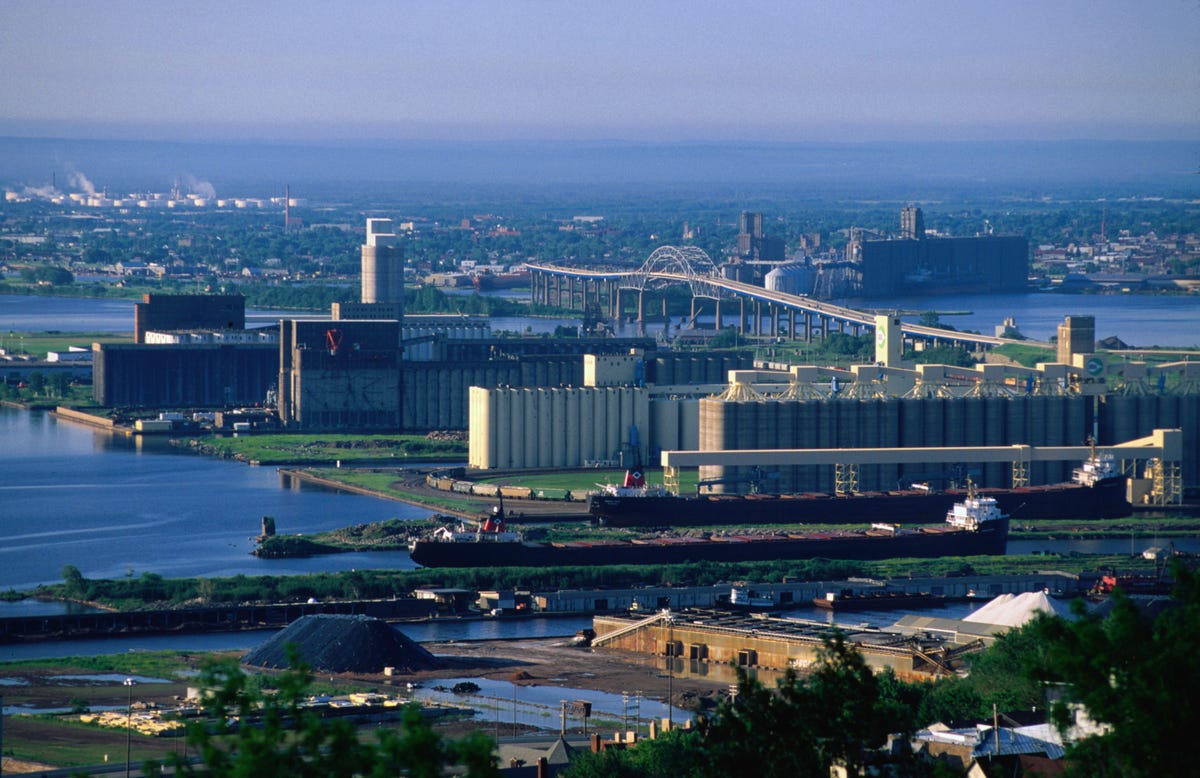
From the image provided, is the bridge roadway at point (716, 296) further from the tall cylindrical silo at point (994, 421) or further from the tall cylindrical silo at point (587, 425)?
the tall cylindrical silo at point (587, 425)

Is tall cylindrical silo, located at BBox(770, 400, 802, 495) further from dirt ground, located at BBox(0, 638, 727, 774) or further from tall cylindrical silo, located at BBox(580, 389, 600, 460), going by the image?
dirt ground, located at BBox(0, 638, 727, 774)

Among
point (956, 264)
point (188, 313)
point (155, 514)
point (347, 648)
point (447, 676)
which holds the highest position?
point (956, 264)

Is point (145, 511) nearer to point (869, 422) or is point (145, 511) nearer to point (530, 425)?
point (530, 425)

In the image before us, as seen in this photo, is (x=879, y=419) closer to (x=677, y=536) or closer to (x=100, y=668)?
(x=677, y=536)

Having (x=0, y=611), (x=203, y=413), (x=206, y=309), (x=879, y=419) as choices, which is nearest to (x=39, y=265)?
(x=206, y=309)

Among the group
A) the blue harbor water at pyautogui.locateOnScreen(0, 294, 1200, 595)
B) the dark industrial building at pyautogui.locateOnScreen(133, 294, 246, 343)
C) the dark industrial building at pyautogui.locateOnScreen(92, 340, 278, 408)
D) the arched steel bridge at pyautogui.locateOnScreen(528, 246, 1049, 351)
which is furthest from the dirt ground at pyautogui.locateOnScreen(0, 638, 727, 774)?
the arched steel bridge at pyautogui.locateOnScreen(528, 246, 1049, 351)

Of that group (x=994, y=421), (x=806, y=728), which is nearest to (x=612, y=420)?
(x=994, y=421)
